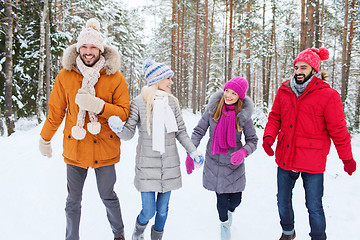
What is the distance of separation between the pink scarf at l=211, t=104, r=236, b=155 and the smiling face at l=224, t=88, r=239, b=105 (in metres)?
0.08

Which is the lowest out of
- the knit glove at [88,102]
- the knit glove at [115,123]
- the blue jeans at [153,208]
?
the blue jeans at [153,208]

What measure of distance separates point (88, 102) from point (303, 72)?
2677 mm

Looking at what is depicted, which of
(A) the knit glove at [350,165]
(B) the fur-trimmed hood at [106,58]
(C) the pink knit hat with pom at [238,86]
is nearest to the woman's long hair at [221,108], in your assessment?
(C) the pink knit hat with pom at [238,86]

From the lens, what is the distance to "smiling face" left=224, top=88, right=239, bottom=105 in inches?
125

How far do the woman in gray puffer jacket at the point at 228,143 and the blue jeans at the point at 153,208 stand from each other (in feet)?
1.84

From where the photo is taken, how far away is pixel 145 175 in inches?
108

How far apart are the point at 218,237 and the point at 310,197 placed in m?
1.41

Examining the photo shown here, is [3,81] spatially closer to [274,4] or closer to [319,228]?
[319,228]

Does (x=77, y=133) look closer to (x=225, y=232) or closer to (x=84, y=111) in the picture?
(x=84, y=111)

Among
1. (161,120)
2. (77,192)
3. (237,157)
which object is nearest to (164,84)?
(161,120)

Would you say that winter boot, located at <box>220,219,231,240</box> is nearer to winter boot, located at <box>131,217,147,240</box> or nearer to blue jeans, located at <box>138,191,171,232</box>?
blue jeans, located at <box>138,191,171,232</box>

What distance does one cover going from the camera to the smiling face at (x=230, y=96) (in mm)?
3176

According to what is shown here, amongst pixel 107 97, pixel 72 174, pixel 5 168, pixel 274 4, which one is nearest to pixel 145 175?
pixel 72 174

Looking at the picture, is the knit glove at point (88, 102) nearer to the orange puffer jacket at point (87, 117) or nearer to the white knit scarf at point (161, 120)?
the orange puffer jacket at point (87, 117)
